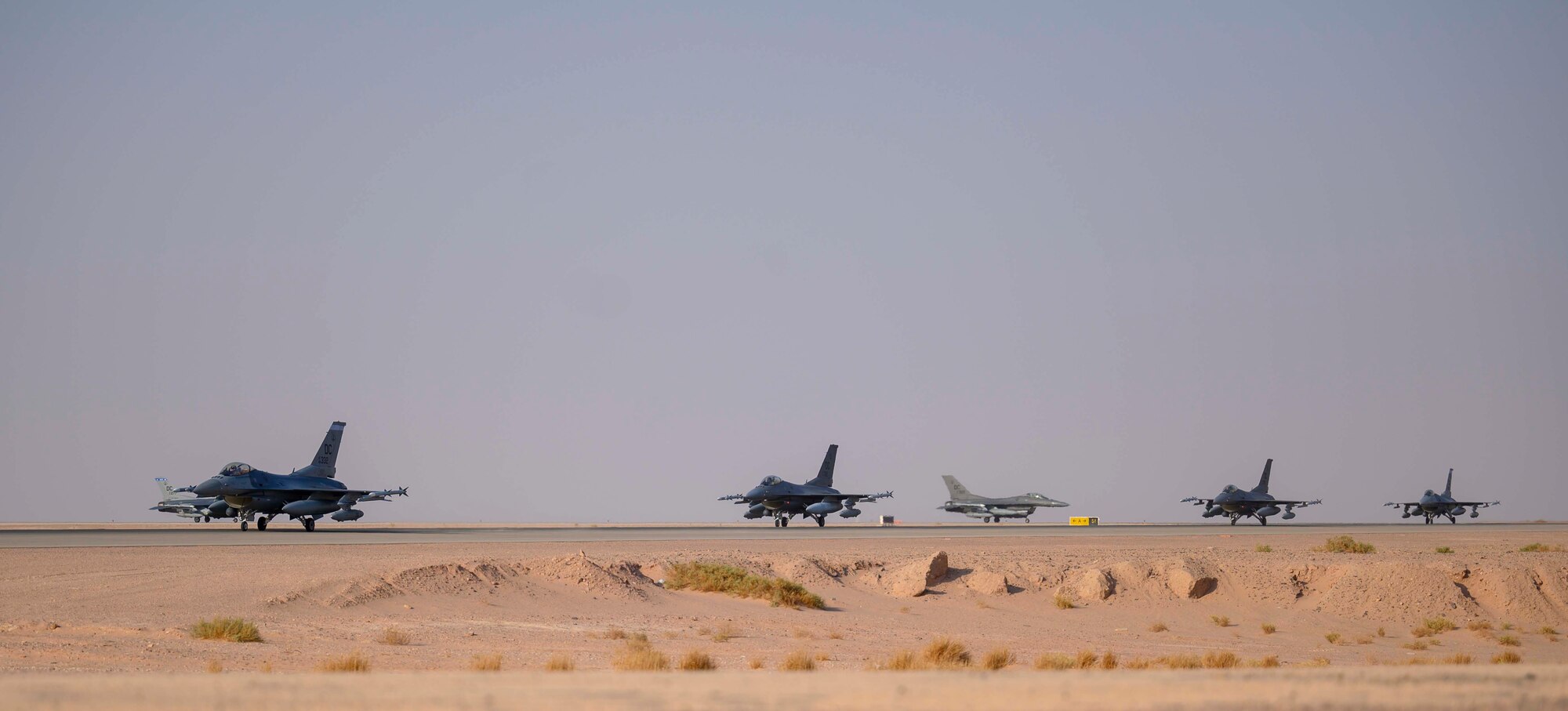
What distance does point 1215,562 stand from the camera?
35.5 m

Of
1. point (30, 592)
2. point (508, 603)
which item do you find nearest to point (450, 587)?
point (508, 603)

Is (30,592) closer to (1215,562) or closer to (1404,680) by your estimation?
(1404,680)

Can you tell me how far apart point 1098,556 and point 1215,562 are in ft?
22.7

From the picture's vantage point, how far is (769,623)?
2484 centimetres

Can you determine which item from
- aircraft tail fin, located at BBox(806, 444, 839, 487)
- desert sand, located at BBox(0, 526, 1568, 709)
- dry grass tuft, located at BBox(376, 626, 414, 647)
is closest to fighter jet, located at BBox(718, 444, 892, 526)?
aircraft tail fin, located at BBox(806, 444, 839, 487)

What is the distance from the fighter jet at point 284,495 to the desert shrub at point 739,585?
30.4 m

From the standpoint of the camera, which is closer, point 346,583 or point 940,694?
point 940,694

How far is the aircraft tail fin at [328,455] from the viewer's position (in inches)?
2434

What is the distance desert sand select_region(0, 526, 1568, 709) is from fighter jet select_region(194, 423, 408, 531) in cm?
1588

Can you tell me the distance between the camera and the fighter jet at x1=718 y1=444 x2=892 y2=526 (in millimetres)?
75938

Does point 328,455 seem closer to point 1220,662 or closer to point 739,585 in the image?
point 739,585

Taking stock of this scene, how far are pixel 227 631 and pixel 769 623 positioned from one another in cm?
1048

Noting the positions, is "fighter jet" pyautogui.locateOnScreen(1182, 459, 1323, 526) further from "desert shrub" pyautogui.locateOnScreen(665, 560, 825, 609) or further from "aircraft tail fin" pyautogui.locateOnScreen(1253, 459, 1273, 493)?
"desert shrub" pyautogui.locateOnScreen(665, 560, 825, 609)

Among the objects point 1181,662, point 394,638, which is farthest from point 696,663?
point 1181,662
